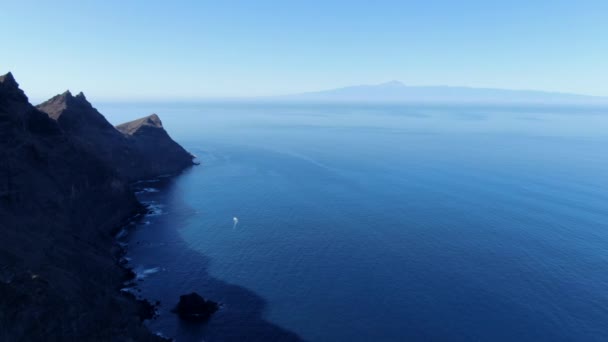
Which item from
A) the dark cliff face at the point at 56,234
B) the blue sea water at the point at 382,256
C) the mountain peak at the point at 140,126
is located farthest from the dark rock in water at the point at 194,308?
the mountain peak at the point at 140,126

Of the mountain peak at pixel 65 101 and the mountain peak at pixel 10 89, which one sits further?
the mountain peak at pixel 65 101

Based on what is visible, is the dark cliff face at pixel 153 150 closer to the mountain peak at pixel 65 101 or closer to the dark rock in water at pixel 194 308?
the mountain peak at pixel 65 101

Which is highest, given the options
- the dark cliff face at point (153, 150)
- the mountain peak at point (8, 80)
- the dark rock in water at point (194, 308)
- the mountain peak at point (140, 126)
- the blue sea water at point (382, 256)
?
the mountain peak at point (8, 80)

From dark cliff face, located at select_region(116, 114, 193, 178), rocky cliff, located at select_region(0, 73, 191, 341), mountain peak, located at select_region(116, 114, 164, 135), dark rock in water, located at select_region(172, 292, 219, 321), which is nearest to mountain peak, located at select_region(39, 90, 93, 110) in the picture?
rocky cliff, located at select_region(0, 73, 191, 341)

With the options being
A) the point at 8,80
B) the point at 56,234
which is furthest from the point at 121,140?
the point at 56,234

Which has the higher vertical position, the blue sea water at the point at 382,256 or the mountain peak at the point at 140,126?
the mountain peak at the point at 140,126

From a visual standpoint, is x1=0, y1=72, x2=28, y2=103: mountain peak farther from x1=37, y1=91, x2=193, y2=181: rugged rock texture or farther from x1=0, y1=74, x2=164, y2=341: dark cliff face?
x1=37, y1=91, x2=193, y2=181: rugged rock texture
